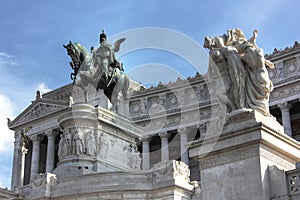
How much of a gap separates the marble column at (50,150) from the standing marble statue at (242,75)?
53.9 metres

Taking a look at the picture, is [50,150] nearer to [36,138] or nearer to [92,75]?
[36,138]

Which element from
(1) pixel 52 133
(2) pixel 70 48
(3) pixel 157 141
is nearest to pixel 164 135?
(3) pixel 157 141

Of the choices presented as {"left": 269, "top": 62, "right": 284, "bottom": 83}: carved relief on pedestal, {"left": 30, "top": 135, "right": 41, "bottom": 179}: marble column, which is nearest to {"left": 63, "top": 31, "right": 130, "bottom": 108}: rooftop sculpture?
{"left": 269, "top": 62, "right": 284, "bottom": 83}: carved relief on pedestal

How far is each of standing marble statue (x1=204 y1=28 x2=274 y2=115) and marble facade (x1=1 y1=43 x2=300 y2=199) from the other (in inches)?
15.8

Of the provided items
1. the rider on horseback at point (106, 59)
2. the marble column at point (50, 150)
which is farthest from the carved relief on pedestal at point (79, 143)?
the marble column at point (50, 150)

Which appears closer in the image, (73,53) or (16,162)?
(73,53)

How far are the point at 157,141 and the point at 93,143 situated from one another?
121 ft

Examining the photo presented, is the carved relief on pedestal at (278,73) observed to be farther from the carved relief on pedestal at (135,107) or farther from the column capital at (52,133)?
the column capital at (52,133)

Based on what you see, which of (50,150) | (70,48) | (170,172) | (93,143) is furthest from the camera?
(50,150)

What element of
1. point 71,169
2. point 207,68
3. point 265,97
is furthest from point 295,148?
point 71,169

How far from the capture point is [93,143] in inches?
1117

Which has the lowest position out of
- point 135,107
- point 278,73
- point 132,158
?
point 132,158

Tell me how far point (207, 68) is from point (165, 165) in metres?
12.9

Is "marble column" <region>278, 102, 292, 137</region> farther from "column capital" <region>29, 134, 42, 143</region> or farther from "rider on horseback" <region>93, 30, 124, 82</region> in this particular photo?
"column capital" <region>29, 134, 42, 143</region>
